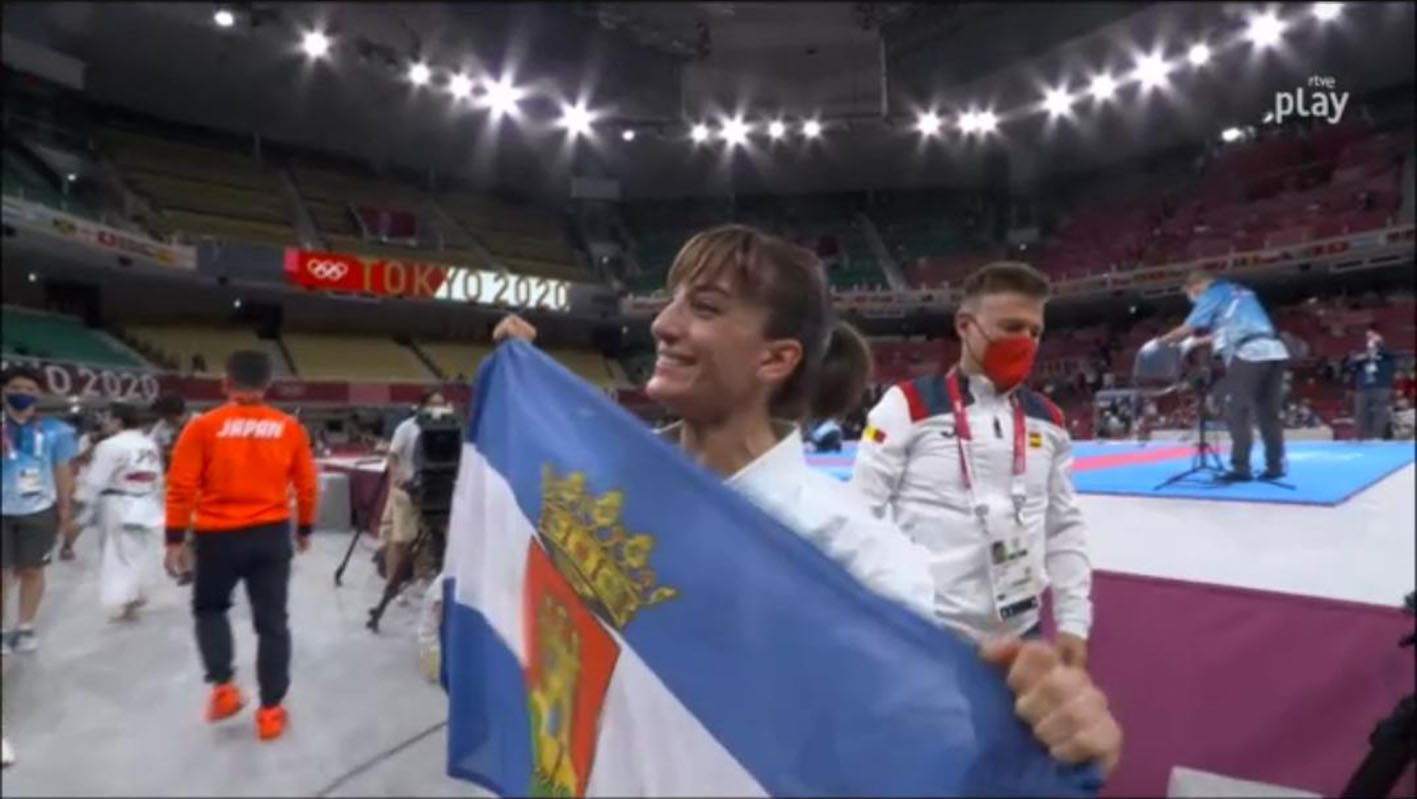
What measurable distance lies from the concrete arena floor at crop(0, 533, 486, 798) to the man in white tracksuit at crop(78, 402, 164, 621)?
204 millimetres

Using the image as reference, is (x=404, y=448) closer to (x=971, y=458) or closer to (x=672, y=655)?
(x=971, y=458)

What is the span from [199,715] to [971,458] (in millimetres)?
3233

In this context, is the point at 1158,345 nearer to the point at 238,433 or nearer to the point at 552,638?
the point at 552,638

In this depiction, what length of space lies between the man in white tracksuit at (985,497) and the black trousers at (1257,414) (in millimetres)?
2313

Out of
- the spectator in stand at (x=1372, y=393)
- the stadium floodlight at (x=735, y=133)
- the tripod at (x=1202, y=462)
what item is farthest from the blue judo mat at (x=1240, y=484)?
the stadium floodlight at (x=735, y=133)

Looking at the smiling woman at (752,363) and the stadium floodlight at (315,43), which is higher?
the stadium floodlight at (315,43)

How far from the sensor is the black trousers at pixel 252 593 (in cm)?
297

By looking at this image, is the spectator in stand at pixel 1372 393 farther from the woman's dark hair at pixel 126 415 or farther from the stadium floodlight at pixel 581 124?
the woman's dark hair at pixel 126 415

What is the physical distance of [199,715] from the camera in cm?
318

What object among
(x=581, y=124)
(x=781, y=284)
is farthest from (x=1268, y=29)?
(x=581, y=124)

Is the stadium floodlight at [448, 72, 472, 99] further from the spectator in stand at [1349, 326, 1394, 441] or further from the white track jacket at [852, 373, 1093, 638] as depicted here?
the white track jacket at [852, 373, 1093, 638]

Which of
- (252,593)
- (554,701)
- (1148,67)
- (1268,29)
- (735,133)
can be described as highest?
(1148,67)

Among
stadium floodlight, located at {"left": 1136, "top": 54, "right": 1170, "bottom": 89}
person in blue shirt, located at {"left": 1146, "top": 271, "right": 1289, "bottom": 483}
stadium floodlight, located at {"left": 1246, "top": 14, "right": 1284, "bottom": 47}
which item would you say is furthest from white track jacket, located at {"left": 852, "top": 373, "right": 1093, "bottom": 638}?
stadium floodlight, located at {"left": 1136, "top": 54, "right": 1170, "bottom": 89}

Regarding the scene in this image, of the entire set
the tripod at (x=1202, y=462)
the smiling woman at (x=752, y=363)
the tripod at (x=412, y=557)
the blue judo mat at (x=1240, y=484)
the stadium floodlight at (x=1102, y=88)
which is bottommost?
the tripod at (x=412, y=557)
